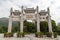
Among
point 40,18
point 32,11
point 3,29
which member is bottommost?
point 3,29

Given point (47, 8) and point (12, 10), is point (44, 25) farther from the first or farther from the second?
point (12, 10)

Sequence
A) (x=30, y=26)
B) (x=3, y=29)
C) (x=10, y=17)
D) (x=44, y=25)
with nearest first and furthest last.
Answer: (x=10, y=17) < (x=44, y=25) < (x=30, y=26) < (x=3, y=29)

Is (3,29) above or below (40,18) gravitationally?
below

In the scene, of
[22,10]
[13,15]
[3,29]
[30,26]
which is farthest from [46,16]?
[3,29]

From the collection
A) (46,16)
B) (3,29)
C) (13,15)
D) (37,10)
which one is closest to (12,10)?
(13,15)

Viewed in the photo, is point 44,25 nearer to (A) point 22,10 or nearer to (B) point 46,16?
(B) point 46,16

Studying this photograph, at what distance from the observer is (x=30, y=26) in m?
28.6

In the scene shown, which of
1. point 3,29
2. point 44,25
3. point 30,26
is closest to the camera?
point 44,25

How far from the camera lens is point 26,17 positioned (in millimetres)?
19688

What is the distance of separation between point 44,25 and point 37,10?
6070 mm

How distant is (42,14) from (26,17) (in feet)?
10.1

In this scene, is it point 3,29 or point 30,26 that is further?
point 3,29

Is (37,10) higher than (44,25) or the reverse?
higher

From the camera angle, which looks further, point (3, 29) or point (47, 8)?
point (3, 29)
